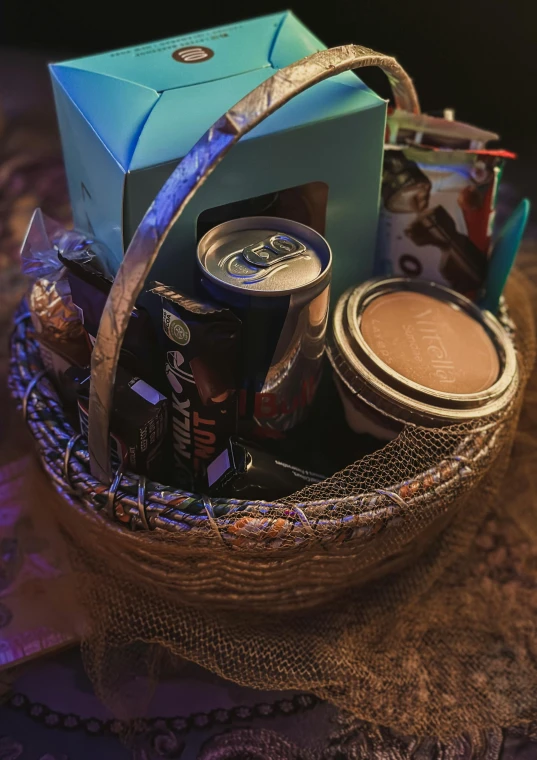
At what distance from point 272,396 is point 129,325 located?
0.14 meters

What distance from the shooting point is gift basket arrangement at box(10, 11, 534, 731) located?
589mm

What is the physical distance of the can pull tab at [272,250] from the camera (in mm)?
616

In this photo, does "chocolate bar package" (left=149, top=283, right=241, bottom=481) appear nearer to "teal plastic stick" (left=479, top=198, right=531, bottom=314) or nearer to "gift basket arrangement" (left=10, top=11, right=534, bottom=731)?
"gift basket arrangement" (left=10, top=11, right=534, bottom=731)

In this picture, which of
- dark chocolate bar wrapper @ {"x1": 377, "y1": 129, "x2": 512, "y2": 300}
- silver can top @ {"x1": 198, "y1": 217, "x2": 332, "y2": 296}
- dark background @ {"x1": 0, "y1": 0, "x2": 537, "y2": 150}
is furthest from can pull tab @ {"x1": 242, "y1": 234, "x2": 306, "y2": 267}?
dark background @ {"x1": 0, "y1": 0, "x2": 537, "y2": 150}

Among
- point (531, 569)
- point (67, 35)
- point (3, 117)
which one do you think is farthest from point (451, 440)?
point (67, 35)

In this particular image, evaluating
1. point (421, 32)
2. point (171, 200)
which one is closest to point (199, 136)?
point (171, 200)

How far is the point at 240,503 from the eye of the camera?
23.2 inches

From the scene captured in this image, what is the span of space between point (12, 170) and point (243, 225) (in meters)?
0.85

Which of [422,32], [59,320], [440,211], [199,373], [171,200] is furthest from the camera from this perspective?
[422,32]

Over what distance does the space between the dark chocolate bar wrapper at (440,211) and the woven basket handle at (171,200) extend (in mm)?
253

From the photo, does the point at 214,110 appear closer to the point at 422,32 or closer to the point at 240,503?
the point at 240,503

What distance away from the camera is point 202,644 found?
26.1 inches

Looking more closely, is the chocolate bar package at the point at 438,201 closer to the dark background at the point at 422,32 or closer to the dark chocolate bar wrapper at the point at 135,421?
the dark chocolate bar wrapper at the point at 135,421

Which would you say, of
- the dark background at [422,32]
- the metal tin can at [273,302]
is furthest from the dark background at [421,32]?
the metal tin can at [273,302]
